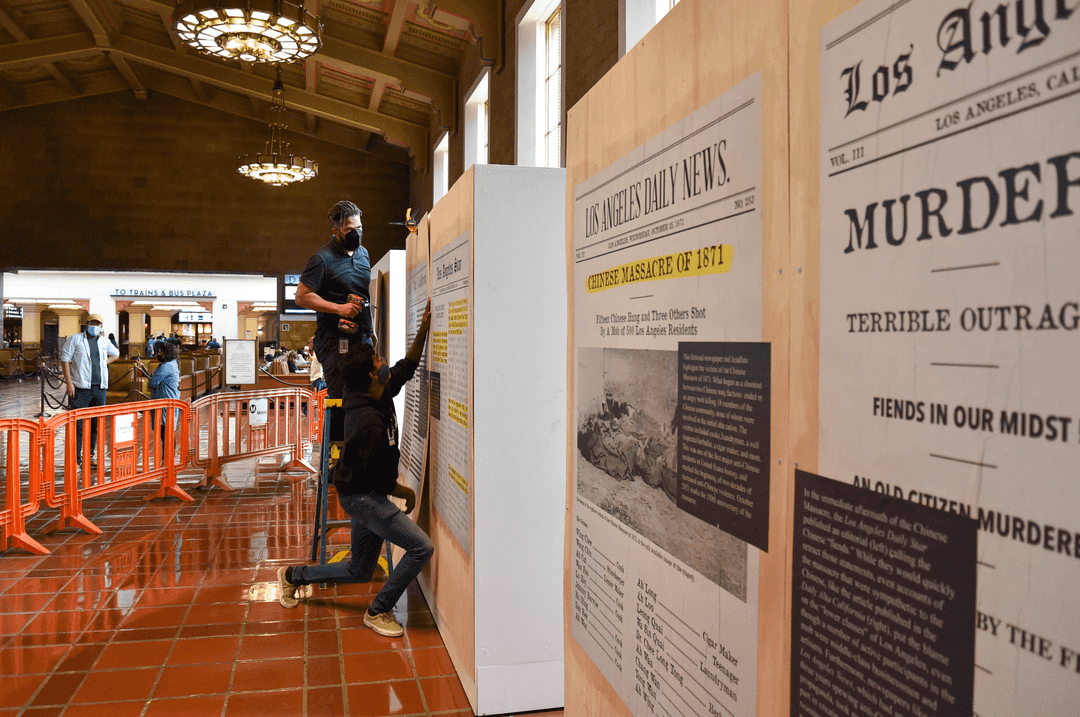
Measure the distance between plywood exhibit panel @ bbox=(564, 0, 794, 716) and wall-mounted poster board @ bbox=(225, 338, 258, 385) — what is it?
9799 millimetres

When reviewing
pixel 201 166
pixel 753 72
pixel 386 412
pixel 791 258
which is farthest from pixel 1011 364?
pixel 201 166

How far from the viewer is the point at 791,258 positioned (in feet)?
3.87

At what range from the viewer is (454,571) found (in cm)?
354

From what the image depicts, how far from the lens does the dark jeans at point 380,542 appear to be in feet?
12.2

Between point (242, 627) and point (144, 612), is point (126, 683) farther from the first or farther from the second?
point (144, 612)

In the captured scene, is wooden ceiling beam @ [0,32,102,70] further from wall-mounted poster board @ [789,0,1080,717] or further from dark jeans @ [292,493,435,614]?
wall-mounted poster board @ [789,0,1080,717]

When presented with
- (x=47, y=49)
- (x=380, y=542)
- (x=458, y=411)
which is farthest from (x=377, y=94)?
(x=458, y=411)

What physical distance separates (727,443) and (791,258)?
37 cm

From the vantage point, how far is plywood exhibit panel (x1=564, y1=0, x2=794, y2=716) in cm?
124

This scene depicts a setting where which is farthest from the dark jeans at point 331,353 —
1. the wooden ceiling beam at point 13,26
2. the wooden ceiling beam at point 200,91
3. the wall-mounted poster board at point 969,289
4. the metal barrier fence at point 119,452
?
the wooden ceiling beam at point 200,91

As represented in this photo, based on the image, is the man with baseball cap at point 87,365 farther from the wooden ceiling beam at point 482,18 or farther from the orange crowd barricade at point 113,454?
the wooden ceiling beam at point 482,18

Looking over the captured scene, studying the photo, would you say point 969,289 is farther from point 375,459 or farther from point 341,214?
point 341,214

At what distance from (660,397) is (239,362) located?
34.4 ft

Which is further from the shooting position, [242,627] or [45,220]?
[45,220]
